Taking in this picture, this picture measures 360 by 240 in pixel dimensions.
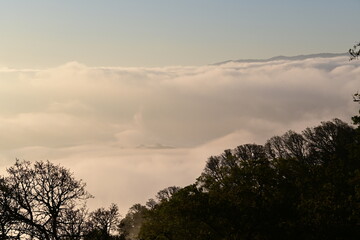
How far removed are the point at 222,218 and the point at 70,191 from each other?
18.6m

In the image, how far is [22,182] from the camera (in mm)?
48656

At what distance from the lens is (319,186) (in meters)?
46.0

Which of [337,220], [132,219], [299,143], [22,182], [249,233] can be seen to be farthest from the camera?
[132,219]

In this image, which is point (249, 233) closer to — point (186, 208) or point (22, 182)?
point (186, 208)

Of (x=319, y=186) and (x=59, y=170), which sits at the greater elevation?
(x=59, y=170)

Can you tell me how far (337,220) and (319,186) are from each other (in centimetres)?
725

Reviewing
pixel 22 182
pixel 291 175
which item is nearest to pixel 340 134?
pixel 291 175

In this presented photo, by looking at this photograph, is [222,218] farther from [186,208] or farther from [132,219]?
[132,219]

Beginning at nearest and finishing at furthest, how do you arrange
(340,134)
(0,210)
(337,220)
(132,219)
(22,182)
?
(337,220)
(0,210)
(22,182)
(340,134)
(132,219)

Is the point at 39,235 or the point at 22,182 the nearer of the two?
the point at 39,235

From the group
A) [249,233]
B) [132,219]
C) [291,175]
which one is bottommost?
[249,233]

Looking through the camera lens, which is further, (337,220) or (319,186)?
(319,186)

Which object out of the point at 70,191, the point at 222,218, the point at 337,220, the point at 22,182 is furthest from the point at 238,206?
the point at 22,182

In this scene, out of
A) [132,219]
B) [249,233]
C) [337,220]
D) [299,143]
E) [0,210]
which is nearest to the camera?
[337,220]
